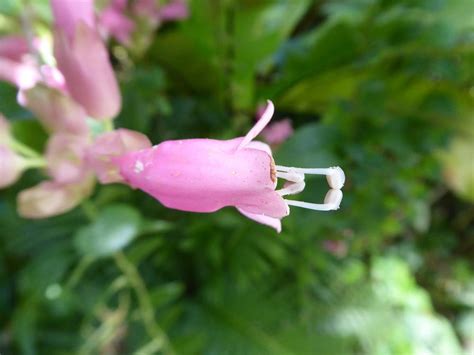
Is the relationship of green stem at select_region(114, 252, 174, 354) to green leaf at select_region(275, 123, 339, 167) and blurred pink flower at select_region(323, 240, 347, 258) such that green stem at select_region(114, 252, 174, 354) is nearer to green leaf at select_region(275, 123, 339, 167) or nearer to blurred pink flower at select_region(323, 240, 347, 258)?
green leaf at select_region(275, 123, 339, 167)

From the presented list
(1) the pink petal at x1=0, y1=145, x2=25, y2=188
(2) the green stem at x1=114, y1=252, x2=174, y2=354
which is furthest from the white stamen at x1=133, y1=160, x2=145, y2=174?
(2) the green stem at x1=114, y1=252, x2=174, y2=354

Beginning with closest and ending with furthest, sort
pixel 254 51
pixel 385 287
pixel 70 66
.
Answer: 1. pixel 70 66
2. pixel 254 51
3. pixel 385 287

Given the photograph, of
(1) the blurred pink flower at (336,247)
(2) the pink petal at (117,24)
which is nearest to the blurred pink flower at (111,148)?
(2) the pink petal at (117,24)

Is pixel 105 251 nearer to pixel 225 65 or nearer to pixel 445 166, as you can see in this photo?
pixel 225 65

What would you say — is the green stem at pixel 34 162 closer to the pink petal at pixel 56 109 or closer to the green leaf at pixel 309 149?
the pink petal at pixel 56 109

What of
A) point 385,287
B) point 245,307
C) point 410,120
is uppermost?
point 410,120

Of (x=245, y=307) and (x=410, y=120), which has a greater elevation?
(x=410, y=120)

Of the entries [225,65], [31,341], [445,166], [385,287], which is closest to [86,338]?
[31,341]

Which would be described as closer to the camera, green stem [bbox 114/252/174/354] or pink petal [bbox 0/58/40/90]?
pink petal [bbox 0/58/40/90]
